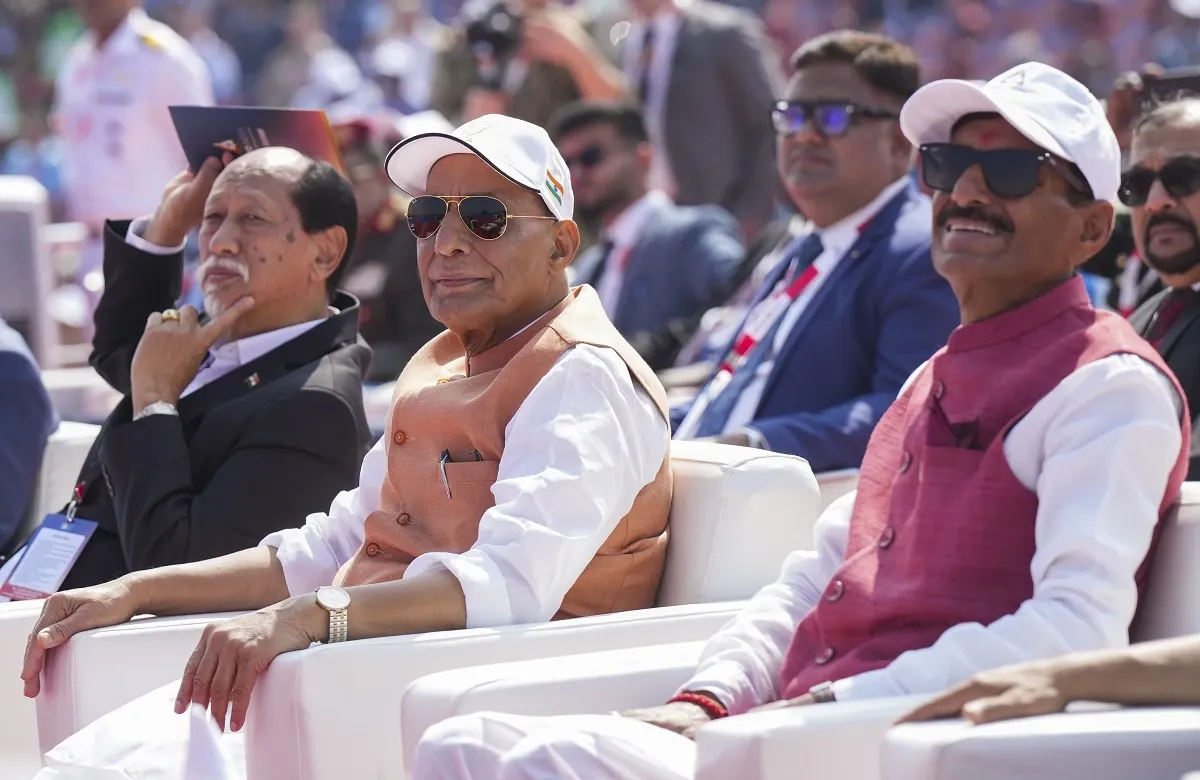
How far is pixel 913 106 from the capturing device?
10.4ft

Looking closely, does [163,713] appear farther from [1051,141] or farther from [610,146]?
[610,146]

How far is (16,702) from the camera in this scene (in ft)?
13.0

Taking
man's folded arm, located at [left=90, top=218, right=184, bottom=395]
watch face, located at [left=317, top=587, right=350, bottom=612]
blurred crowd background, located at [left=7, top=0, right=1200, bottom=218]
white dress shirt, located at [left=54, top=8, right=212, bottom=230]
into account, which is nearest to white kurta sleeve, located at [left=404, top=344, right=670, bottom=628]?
watch face, located at [left=317, top=587, right=350, bottom=612]

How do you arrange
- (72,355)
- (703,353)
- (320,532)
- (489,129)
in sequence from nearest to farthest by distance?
(489,129), (320,532), (703,353), (72,355)

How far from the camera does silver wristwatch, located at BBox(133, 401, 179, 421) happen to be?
13.6 ft

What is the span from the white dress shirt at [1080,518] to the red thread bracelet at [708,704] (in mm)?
253

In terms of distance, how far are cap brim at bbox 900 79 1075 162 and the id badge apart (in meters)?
2.18

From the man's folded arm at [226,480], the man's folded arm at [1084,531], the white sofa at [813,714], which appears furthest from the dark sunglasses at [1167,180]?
the man's folded arm at [226,480]

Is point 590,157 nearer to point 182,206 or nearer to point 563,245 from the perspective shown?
point 182,206

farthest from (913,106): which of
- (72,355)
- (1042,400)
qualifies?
(72,355)

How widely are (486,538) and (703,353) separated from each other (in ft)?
11.7

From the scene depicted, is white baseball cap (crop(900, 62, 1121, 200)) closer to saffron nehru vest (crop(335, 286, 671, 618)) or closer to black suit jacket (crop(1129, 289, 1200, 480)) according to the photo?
saffron nehru vest (crop(335, 286, 671, 618))

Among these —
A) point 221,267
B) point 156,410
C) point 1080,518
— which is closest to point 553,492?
point 1080,518

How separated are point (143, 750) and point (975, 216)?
1.69 m
